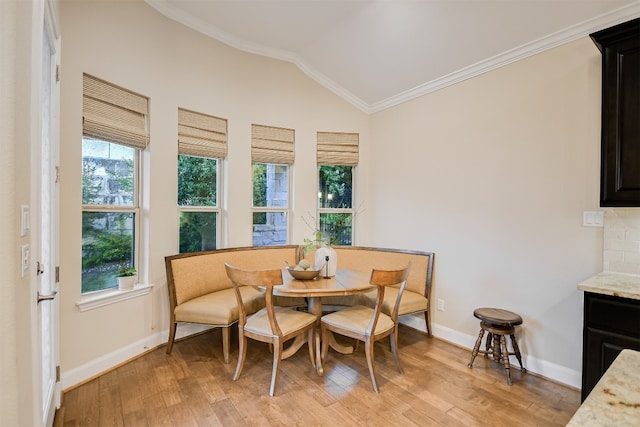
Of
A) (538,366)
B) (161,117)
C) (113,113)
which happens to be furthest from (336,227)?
(113,113)

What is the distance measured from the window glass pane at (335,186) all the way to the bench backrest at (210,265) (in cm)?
84

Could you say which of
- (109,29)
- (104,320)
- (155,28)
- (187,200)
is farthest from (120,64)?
(104,320)

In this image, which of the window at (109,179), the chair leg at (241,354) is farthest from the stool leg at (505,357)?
the window at (109,179)

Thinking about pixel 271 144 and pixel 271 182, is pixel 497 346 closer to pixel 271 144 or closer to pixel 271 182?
pixel 271 182

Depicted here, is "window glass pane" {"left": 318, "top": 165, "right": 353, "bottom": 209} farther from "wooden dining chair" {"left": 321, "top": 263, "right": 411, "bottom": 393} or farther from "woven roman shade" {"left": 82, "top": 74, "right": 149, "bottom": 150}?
"woven roman shade" {"left": 82, "top": 74, "right": 149, "bottom": 150}

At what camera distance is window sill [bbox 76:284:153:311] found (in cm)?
238

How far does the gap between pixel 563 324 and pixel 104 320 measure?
12.1 feet

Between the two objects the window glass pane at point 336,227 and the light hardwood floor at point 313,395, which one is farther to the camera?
the window glass pane at point 336,227

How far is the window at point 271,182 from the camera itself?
3.71 m

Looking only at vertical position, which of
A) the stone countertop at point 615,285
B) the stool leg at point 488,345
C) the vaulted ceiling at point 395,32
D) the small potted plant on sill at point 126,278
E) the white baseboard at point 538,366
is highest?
the vaulted ceiling at point 395,32

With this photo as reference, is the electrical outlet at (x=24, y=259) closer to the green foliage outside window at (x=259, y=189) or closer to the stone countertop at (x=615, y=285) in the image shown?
the green foliage outside window at (x=259, y=189)

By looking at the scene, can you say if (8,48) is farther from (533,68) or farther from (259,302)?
(533,68)

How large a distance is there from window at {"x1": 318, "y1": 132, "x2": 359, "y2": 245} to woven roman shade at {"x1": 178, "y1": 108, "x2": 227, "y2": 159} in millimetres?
1263

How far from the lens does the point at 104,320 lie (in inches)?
99.3
